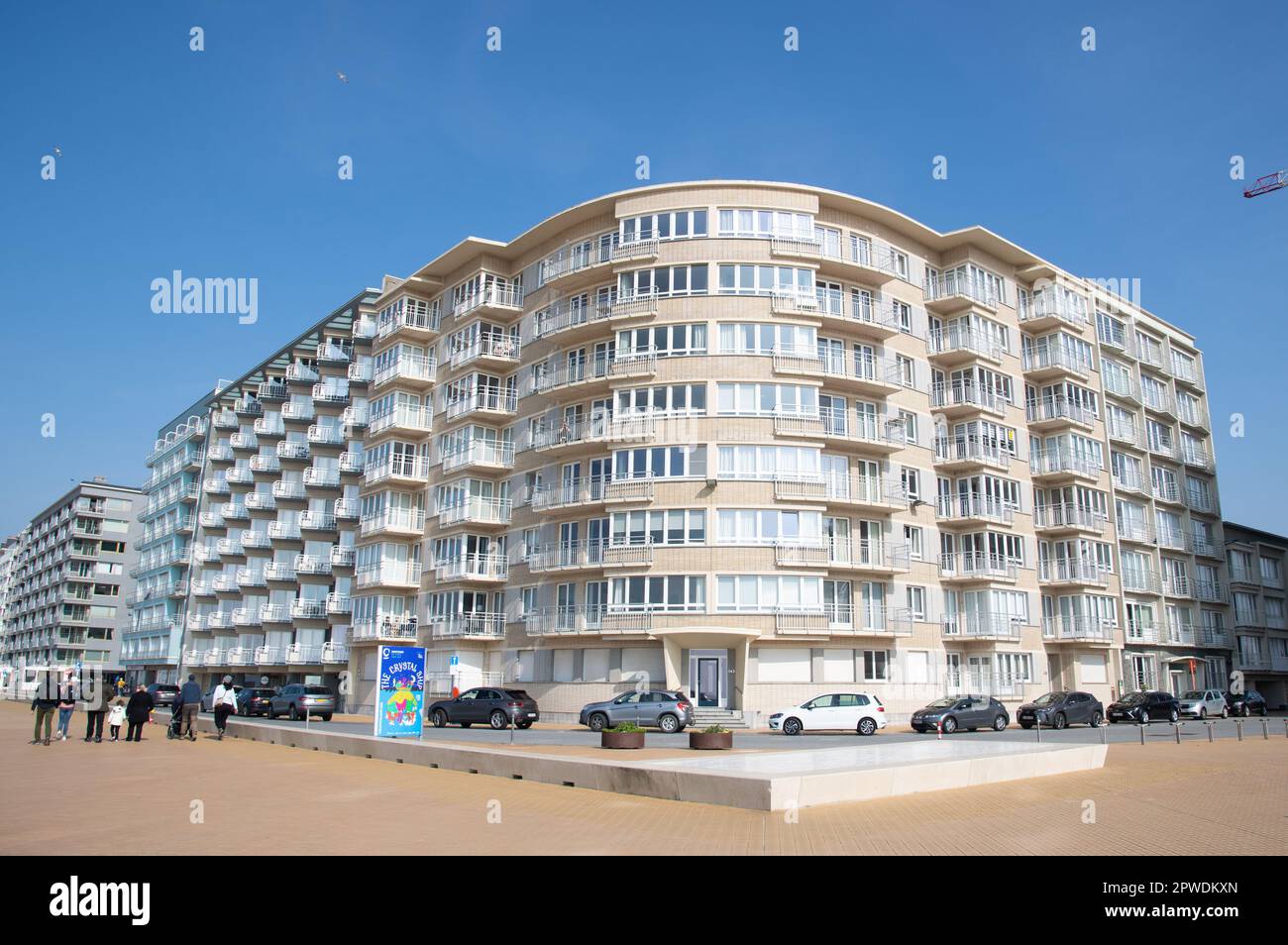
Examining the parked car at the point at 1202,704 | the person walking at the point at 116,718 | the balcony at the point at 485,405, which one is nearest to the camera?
the person walking at the point at 116,718

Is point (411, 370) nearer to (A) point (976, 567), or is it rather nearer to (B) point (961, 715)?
(A) point (976, 567)

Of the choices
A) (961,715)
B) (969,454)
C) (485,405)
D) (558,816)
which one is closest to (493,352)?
(485,405)

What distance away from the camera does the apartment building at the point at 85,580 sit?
105m

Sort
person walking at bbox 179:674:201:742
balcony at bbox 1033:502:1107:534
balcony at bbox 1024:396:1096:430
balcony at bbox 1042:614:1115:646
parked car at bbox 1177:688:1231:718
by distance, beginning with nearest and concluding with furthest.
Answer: person walking at bbox 179:674:201:742 < parked car at bbox 1177:688:1231:718 < balcony at bbox 1042:614:1115:646 < balcony at bbox 1033:502:1107:534 < balcony at bbox 1024:396:1096:430

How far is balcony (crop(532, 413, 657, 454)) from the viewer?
39750mm

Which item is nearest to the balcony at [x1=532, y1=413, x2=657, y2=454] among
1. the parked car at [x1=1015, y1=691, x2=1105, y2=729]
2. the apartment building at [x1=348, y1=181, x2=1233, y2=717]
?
the apartment building at [x1=348, y1=181, x2=1233, y2=717]

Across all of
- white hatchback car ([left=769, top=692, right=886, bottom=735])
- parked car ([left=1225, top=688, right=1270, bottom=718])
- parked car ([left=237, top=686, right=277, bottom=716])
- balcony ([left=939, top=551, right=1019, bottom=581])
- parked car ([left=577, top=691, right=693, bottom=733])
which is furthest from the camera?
parked car ([left=1225, top=688, right=1270, bottom=718])

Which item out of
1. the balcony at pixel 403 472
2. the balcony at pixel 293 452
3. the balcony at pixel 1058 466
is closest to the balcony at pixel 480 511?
the balcony at pixel 403 472

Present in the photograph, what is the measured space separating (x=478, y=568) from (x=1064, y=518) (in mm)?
31236

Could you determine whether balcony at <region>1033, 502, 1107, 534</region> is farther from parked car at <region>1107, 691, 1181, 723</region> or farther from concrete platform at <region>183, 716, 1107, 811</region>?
concrete platform at <region>183, 716, 1107, 811</region>

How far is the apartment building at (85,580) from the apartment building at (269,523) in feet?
64.5

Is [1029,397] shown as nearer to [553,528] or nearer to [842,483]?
[842,483]

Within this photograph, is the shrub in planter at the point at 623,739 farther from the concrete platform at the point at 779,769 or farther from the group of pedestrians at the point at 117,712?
the group of pedestrians at the point at 117,712

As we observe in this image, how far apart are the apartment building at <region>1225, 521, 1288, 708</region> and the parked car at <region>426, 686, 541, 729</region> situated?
51.0 meters
